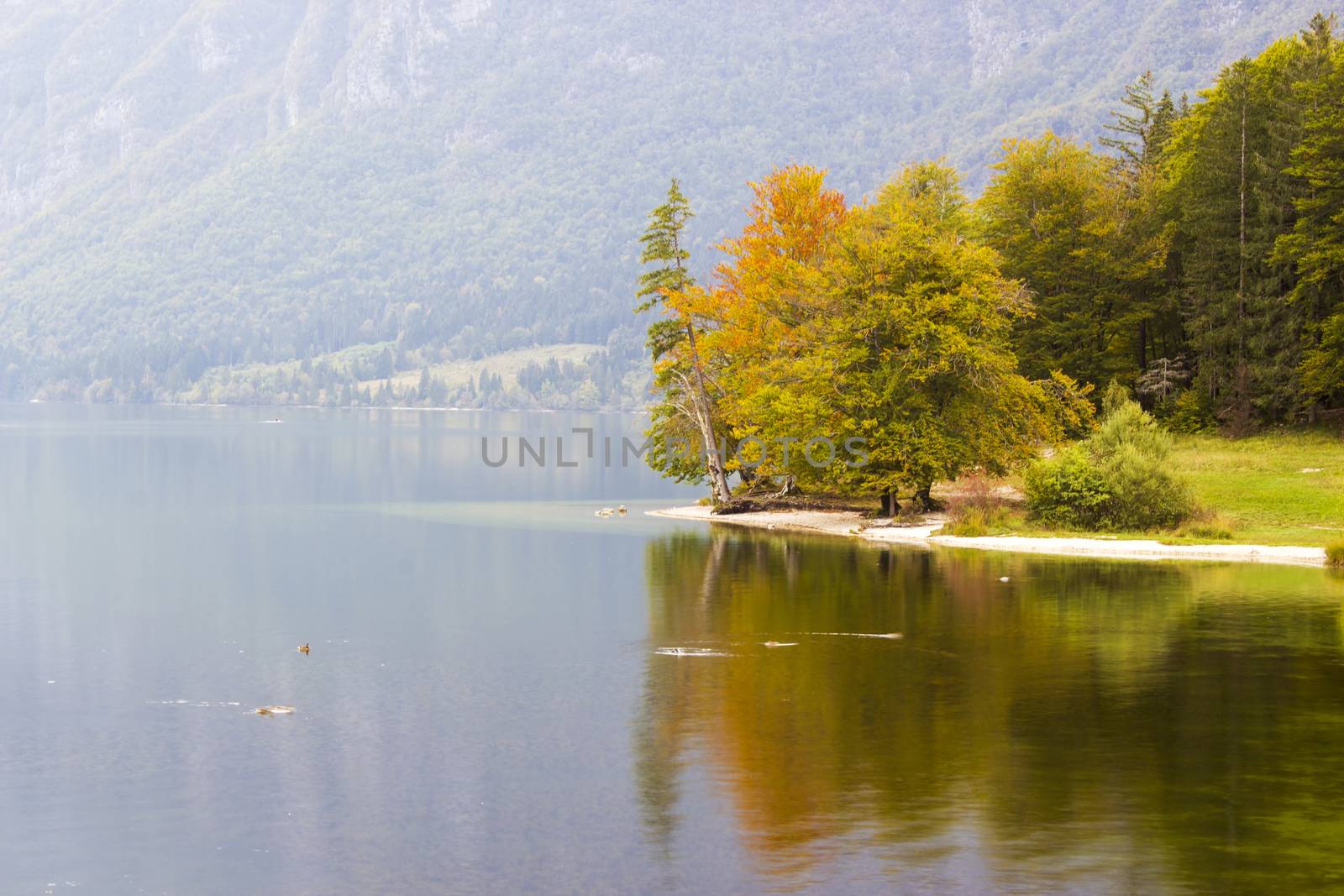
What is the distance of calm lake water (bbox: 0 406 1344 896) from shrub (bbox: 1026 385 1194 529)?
599 centimetres

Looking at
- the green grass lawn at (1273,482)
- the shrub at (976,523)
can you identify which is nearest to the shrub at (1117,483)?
the shrub at (976,523)

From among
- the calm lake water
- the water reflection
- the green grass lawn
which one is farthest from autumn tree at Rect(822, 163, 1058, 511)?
the water reflection

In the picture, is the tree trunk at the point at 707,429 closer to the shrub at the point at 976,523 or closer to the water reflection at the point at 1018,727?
the shrub at the point at 976,523

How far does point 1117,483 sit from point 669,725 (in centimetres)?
3235

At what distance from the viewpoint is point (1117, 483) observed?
55.3 meters

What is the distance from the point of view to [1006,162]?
89875 millimetres

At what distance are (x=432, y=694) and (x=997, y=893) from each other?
15.8 m

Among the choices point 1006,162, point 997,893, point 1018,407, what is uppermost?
point 1006,162

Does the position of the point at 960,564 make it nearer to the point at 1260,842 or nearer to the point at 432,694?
the point at 432,694

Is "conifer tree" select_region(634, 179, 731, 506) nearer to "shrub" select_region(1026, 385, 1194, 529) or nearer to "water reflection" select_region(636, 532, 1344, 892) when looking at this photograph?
"shrub" select_region(1026, 385, 1194, 529)

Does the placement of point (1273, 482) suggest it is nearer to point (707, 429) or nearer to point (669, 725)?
point (707, 429)

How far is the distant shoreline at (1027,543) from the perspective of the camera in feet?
162

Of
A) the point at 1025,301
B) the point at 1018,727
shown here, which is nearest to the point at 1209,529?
the point at 1025,301

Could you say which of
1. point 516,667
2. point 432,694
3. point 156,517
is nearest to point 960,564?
point 516,667
